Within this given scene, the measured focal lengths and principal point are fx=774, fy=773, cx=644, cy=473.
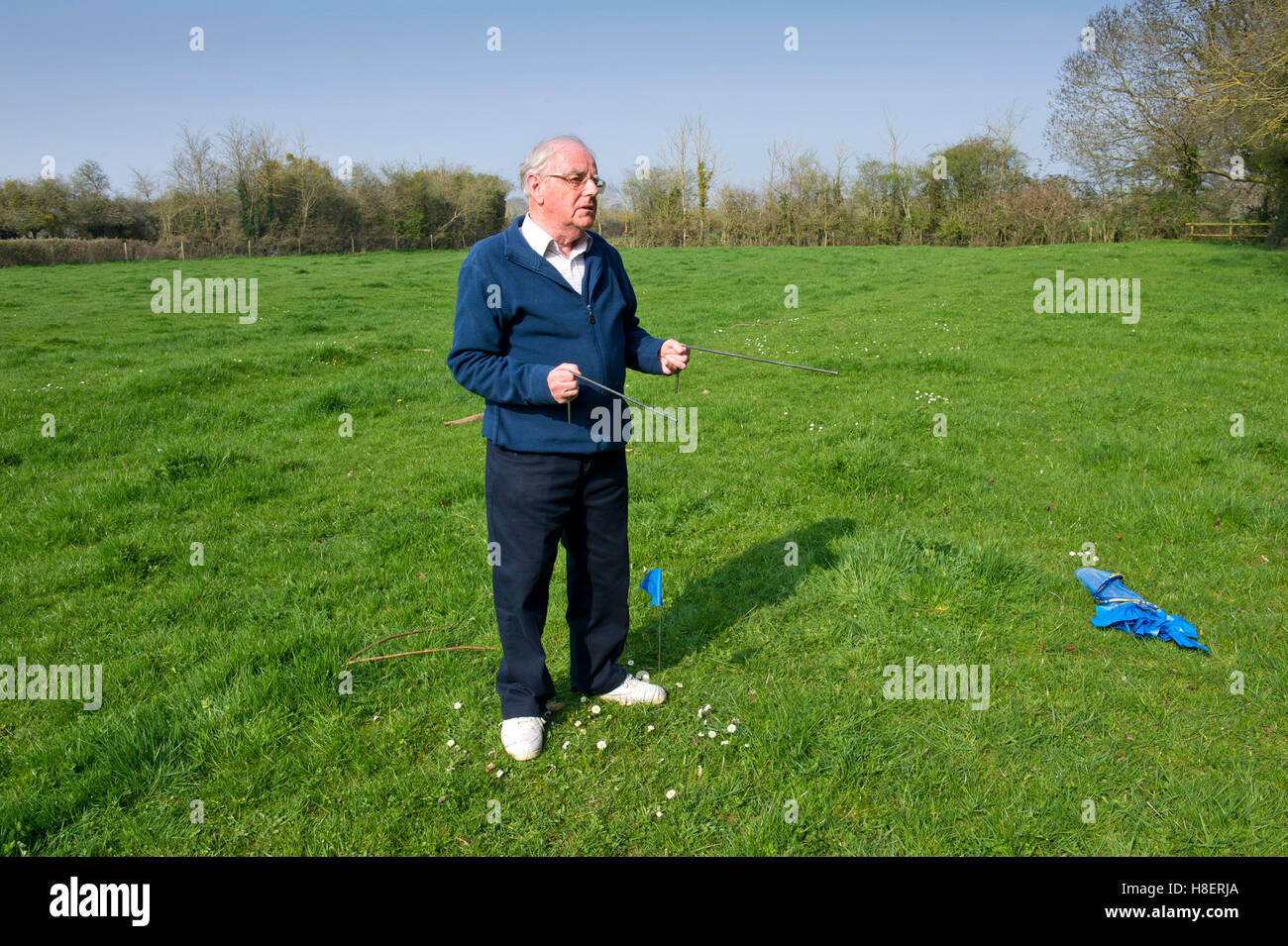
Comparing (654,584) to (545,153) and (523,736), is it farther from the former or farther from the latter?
(545,153)

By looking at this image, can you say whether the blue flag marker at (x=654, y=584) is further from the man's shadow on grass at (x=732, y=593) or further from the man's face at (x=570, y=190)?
the man's face at (x=570, y=190)

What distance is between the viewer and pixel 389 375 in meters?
12.4

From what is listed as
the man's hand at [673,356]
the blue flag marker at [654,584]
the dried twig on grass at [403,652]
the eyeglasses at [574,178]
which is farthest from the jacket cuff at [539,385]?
the dried twig on grass at [403,652]

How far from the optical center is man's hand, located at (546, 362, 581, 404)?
3.20 m

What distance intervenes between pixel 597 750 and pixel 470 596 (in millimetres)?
1851

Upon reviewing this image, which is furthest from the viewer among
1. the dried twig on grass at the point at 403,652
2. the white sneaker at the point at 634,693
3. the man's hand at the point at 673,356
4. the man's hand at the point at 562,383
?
the dried twig on grass at the point at 403,652

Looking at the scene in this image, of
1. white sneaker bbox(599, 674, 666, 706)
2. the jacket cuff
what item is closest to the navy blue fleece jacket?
the jacket cuff

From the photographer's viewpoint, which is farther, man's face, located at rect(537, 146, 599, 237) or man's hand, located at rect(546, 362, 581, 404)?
man's face, located at rect(537, 146, 599, 237)

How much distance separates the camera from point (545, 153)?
3.36m

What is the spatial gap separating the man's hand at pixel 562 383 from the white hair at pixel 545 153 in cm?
89

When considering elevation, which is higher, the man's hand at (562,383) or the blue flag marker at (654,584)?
the man's hand at (562,383)

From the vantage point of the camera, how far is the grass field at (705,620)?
128 inches

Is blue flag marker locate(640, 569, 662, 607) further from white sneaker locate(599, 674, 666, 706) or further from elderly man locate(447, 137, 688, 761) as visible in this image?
white sneaker locate(599, 674, 666, 706)

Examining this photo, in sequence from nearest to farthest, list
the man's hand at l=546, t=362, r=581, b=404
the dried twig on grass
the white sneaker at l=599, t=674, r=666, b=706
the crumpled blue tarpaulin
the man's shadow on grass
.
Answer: the man's hand at l=546, t=362, r=581, b=404 → the white sneaker at l=599, t=674, r=666, b=706 → the dried twig on grass → the crumpled blue tarpaulin → the man's shadow on grass
